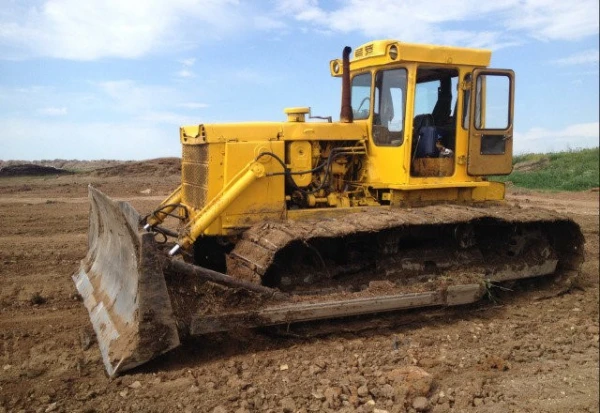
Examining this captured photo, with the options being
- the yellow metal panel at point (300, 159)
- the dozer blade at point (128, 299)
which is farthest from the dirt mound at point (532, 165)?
the dozer blade at point (128, 299)

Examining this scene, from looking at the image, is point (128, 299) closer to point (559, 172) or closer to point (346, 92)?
point (346, 92)

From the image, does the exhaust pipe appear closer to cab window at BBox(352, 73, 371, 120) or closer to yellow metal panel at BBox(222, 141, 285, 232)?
cab window at BBox(352, 73, 371, 120)

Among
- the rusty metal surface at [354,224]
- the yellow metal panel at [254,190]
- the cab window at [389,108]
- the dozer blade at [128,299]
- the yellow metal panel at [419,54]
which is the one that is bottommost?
the dozer blade at [128,299]

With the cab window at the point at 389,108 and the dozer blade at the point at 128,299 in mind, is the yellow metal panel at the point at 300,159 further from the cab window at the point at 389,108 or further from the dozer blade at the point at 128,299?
the dozer blade at the point at 128,299

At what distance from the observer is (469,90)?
6.37 m

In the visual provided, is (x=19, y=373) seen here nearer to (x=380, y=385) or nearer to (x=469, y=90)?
(x=380, y=385)

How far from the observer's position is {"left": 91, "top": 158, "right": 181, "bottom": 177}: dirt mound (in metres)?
21.8

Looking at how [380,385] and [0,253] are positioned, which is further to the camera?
[0,253]

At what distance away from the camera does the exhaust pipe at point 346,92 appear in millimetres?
6375

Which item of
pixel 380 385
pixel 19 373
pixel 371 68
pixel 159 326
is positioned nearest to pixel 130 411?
pixel 159 326

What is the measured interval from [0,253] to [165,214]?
3216 mm

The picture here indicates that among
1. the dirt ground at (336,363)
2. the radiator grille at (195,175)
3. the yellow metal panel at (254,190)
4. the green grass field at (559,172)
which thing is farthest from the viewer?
the green grass field at (559,172)

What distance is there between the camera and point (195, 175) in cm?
619

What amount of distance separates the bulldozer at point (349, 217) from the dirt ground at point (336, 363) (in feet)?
0.85
